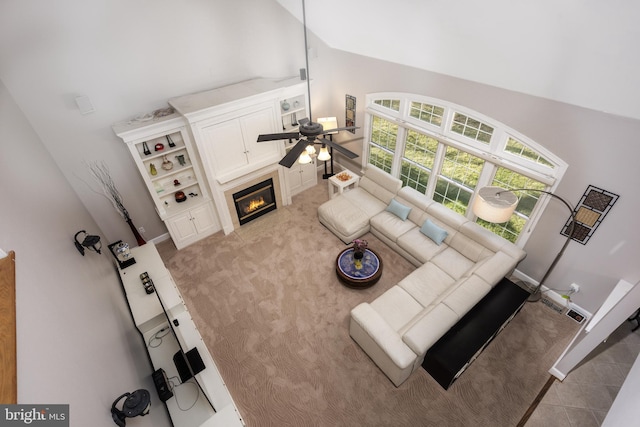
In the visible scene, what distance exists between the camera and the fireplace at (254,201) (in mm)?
6689

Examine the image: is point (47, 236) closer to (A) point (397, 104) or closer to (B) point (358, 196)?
(B) point (358, 196)

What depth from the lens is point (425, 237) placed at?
588 cm

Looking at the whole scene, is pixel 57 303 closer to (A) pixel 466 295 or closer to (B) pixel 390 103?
(A) pixel 466 295

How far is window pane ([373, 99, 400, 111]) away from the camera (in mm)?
6157

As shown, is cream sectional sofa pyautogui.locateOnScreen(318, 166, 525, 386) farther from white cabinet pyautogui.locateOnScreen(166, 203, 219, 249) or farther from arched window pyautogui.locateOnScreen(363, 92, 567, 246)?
white cabinet pyautogui.locateOnScreen(166, 203, 219, 249)

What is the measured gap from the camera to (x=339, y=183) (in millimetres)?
7059

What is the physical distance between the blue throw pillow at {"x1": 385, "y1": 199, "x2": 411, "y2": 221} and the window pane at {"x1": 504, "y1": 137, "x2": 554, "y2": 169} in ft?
6.60

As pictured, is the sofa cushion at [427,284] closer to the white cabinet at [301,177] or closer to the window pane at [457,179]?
the window pane at [457,179]

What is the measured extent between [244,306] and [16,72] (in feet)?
15.1

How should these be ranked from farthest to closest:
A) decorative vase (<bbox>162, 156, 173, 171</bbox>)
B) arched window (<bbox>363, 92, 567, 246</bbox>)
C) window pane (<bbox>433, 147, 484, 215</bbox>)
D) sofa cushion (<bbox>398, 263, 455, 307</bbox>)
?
decorative vase (<bbox>162, 156, 173, 171</bbox>) < window pane (<bbox>433, 147, 484, 215</bbox>) < sofa cushion (<bbox>398, 263, 455, 307</bbox>) < arched window (<bbox>363, 92, 567, 246</bbox>)

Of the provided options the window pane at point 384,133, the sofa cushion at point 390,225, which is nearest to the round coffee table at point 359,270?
the sofa cushion at point 390,225

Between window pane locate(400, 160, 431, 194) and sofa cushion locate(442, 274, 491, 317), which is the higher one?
window pane locate(400, 160, 431, 194)

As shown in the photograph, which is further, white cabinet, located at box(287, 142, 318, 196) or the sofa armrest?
white cabinet, located at box(287, 142, 318, 196)

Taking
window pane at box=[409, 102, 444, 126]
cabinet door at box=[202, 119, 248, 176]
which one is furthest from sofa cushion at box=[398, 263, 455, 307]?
cabinet door at box=[202, 119, 248, 176]
